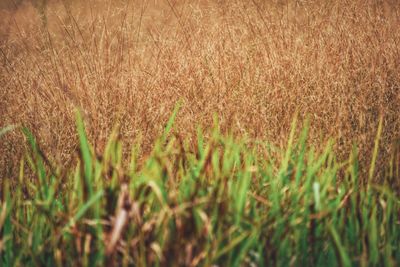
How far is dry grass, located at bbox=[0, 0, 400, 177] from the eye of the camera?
2139 millimetres

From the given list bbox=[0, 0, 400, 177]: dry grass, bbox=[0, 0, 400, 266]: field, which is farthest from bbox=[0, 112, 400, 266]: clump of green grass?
bbox=[0, 0, 400, 177]: dry grass

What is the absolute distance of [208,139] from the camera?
211 cm

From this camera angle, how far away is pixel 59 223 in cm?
128

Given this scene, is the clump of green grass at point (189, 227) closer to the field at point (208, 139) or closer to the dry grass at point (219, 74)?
the field at point (208, 139)

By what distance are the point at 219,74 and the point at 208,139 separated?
19.2 inches

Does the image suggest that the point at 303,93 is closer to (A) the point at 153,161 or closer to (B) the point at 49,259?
(A) the point at 153,161

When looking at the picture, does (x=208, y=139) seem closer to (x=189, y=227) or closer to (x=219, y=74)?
(x=219, y=74)

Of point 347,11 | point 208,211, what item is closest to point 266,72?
point 347,11

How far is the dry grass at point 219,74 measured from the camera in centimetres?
214

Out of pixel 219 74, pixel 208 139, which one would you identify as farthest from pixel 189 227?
pixel 219 74

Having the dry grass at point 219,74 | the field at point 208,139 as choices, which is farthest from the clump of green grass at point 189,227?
the dry grass at point 219,74

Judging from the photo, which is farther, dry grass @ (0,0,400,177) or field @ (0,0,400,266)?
dry grass @ (0,0,400,177)

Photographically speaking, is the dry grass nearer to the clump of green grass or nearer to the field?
the field

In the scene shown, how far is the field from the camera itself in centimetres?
123
